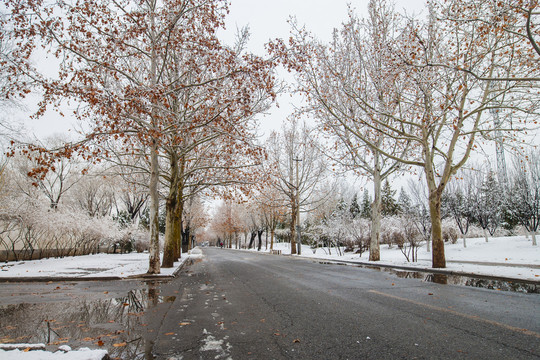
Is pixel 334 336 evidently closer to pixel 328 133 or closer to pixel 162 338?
pixel 162 338

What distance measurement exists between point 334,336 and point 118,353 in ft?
8.11

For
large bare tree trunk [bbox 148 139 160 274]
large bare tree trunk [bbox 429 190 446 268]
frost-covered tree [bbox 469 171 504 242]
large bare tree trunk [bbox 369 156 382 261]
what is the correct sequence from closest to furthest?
large bare tree trunk [bbox 148 139 160 274]
large bare tree trunk [bbox 429 190 446 268]
large bare tree trunk [bbox 369 156 382 261]
frost-covered tree [bbox 469 171 504 242]

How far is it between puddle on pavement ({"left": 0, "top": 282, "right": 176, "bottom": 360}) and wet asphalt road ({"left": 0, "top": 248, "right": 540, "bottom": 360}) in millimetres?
15

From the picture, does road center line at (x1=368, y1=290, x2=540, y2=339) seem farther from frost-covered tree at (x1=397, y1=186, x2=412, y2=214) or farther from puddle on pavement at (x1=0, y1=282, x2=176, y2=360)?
frost-covered tree at (x1=397, y1=186, x2=412, y2=214)

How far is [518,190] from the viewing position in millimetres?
24047

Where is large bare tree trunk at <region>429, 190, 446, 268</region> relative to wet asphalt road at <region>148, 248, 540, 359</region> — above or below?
above

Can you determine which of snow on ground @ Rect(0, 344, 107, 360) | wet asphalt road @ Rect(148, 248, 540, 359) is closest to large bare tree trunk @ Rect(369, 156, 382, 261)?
wet asphalt road @ Rect(148, 248, 540, 359)

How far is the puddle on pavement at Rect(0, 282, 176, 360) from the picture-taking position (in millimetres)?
3576

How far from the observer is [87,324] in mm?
4543

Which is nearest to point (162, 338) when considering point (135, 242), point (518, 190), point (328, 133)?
point (328, 133)

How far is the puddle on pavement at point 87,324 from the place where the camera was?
3576 millimetres

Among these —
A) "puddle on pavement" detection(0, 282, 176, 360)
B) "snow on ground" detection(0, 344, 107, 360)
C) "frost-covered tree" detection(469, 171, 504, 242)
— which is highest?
"frost-covered tree" detection(469, 171, 504, 242)

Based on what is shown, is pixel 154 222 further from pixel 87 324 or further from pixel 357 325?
pixel 357 325

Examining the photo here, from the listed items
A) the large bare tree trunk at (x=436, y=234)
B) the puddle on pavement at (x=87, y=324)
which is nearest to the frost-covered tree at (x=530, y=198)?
the large bare tree trunk at (x=436, y=234)
